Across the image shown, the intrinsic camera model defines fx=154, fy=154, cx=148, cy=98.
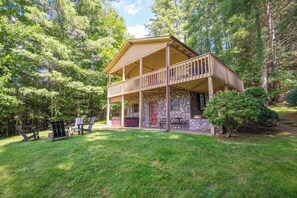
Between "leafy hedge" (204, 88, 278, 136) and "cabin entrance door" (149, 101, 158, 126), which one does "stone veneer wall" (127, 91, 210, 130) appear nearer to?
"cabin entrance door" (149, 101, 158, 126)

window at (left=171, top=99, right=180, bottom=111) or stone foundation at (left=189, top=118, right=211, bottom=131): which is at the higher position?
window at (left=171, top=99, right=180, bottom=111)

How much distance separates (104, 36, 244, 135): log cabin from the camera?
765 centimetres

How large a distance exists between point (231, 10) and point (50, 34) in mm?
14996

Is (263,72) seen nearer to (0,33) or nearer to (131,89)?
(131,89)

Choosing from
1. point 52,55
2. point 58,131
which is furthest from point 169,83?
point 52,55

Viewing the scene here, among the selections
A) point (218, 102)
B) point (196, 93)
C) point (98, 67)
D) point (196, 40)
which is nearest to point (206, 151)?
point (218, 102)

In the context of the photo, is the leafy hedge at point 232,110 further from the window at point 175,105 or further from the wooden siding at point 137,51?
the wooden siding at point 137,51

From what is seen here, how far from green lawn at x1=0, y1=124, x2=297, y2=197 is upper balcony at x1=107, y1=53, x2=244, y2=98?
3.50 m

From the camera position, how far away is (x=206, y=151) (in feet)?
14.6

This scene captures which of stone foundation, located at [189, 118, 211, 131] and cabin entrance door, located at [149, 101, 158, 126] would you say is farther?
cabin entrance door, located at [149, 101, 158, 126]

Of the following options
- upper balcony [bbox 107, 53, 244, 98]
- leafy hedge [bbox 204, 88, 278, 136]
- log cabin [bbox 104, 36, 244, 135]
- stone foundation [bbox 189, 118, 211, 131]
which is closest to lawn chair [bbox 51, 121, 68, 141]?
log cabin [bbox 104, 36, 244, 135]

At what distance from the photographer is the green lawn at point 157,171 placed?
2885 millimetres

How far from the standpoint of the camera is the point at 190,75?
25.1 feet

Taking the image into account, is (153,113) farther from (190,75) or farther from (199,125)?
(190,75)
